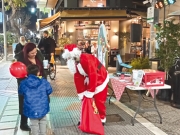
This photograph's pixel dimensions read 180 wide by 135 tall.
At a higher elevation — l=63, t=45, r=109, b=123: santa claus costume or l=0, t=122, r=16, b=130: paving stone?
l=63, t=45, r=109, b=123: santa claus costume

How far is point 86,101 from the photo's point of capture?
3.87m

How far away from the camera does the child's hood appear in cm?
343

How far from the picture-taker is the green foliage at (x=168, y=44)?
6.04m

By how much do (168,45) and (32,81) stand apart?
392 cm

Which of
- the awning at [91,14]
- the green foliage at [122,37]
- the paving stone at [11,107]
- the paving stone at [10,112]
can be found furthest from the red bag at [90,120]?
the green foliage at [122,37]

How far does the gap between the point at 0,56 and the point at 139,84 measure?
17.5m

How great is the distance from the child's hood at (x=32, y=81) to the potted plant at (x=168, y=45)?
3.79 meters

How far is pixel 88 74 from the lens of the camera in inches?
148

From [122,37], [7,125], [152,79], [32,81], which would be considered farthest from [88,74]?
[122,37]

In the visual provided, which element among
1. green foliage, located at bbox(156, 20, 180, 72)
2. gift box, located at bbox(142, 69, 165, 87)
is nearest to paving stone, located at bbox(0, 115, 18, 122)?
gift box, located at bbox(142, 69, 165, 87)

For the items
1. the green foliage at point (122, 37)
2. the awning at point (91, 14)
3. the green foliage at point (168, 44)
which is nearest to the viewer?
the green foliage at point (168, 44)

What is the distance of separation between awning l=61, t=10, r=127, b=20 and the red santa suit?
8.80 metres

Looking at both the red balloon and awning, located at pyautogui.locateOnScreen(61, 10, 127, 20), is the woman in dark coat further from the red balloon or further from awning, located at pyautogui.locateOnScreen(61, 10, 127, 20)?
awning, located at pyautogui.locateOnScreen(61, 10, 127, 20)

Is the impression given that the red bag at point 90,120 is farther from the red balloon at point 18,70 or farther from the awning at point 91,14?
the awning at point 91,14
